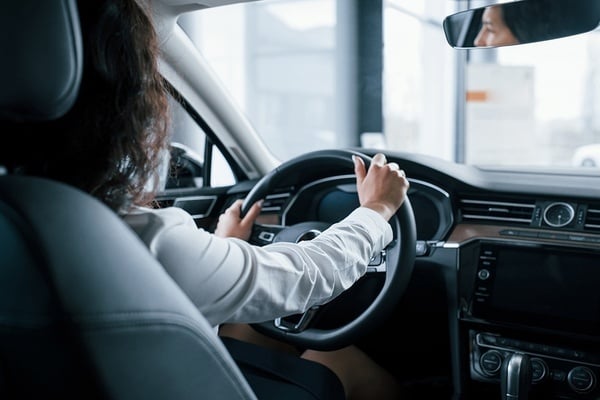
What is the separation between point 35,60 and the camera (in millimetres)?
727

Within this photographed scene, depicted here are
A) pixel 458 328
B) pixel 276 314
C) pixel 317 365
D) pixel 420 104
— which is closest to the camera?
pixel 276 314

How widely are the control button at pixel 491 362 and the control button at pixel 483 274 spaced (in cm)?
19

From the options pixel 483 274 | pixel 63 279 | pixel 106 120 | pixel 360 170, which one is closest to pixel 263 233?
pixel 360 170

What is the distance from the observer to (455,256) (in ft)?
5.61

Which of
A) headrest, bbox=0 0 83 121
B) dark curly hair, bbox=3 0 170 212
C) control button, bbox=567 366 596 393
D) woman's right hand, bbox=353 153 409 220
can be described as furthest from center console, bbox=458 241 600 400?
headrest, bbox=0 0 83 121

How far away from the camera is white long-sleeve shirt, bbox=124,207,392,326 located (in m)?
0.90

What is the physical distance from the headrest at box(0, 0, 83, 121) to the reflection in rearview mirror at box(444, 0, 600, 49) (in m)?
1.03

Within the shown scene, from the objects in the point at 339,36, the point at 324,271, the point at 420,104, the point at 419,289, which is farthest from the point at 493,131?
the point at 324,271

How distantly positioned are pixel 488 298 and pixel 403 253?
1.16ft

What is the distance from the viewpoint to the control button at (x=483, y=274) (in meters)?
1.71

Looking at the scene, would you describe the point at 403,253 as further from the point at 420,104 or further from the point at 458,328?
the point at 420,104

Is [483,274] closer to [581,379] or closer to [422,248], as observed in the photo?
[422,248]

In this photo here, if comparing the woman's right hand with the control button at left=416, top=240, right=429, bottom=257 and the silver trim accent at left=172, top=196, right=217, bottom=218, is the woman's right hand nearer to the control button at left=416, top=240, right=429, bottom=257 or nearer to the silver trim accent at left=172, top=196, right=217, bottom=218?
the control button at left=416, top=240, right=429, bottom=257

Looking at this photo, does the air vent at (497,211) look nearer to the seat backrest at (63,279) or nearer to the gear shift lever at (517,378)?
the gear shift lever at (517,378)
